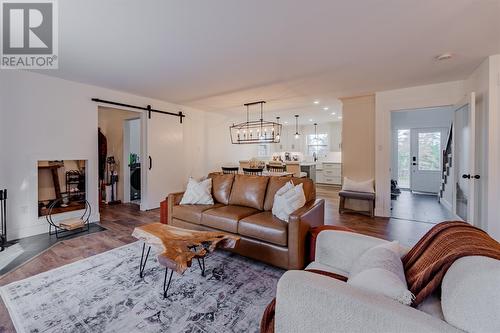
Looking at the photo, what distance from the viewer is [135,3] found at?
193 cm

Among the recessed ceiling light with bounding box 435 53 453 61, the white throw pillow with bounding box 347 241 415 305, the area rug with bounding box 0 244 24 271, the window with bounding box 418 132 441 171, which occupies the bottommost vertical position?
the area rug with bounding box 0 244 24 271

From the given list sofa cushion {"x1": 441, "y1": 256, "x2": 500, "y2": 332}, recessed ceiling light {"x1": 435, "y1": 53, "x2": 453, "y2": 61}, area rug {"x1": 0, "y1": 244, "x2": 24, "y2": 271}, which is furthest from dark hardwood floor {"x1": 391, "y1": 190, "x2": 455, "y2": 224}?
area rug {"x1": 0, "y1": 244, "x2": 24, "y2": 271}

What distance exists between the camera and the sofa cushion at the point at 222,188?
3.61 meters

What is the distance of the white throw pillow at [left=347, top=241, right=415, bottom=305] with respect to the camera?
0.97 meters

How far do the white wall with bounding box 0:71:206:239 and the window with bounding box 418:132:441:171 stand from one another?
9002 mm

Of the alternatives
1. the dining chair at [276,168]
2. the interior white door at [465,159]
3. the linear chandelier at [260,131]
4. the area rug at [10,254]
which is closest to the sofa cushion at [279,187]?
the interior white door at [465,159]

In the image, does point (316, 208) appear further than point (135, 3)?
Yes

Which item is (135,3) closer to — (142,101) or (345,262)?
(345,262)

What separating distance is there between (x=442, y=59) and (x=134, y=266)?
4718mm

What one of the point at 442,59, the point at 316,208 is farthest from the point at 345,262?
the point at 442,59

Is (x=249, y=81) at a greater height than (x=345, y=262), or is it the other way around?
(x=249, y=81)

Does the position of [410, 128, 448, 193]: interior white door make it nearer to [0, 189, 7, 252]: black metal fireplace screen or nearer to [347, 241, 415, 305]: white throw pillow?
[347, 241, 415, 305]: white throw pillow

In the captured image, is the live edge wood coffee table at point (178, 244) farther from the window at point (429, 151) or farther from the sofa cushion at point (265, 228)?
the window at point (429, 151)

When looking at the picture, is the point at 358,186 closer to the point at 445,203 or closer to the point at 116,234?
the point at 445,203
